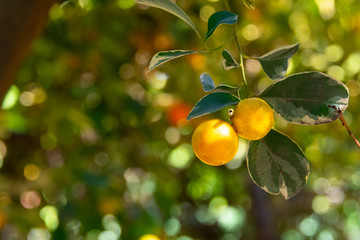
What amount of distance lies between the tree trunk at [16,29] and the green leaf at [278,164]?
670 millimetres

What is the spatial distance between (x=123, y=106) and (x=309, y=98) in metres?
1.29

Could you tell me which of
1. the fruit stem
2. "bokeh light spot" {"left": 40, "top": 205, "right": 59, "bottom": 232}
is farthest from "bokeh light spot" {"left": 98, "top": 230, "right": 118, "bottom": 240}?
the fruit stem

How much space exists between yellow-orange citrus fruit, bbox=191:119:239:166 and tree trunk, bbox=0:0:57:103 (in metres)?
0.65

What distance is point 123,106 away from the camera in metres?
1.74

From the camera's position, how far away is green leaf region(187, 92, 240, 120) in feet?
1.54

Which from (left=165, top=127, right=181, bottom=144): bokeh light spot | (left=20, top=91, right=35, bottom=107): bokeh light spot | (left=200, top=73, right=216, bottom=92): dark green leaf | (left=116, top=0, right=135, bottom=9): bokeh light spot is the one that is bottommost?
(left=165, top=127, right=181, bottom=144): bokeh light spot

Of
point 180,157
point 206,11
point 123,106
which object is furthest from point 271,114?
point 180,157

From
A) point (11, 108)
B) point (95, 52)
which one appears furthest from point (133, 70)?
point (11, 108)

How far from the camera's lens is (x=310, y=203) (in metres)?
3.07

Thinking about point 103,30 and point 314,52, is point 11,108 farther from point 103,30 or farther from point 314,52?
point 314,52

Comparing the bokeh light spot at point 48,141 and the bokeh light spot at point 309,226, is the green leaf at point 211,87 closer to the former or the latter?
the bokeh light spot at point 48,141

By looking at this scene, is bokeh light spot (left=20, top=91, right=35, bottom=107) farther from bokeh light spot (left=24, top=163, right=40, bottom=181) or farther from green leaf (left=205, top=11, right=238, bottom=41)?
green leaf (left=205, top=11, right=238, bottom=41)

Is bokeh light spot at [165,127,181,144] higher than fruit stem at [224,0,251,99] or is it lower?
lower

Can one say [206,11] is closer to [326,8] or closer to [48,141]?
[326,8]
